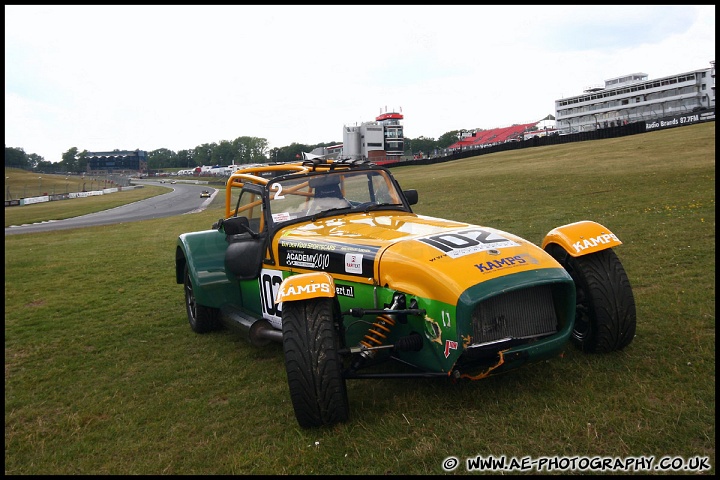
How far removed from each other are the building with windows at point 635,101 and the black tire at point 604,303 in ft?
239

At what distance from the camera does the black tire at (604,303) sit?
15.4ft

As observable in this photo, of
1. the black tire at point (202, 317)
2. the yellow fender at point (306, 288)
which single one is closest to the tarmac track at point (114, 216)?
the black tire at point (202, 317)

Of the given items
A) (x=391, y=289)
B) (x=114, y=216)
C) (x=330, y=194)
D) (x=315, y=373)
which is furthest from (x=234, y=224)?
(x=114, y=216)

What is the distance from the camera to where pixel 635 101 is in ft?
290

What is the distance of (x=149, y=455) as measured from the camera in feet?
12.6

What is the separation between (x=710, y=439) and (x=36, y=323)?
25.2 feet

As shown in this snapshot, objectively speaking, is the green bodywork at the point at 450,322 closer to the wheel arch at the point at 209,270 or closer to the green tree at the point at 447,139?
the wheel arch at the point at 209,270

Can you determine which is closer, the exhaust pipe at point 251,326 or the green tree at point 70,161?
the exhaust pipe at point 251,326

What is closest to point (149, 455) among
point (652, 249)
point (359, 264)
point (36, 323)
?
point (359, 264)

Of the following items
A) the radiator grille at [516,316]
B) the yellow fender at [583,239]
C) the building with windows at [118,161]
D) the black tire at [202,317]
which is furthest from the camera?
the building with windows at [118,161]

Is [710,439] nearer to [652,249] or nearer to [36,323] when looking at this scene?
[652,249]

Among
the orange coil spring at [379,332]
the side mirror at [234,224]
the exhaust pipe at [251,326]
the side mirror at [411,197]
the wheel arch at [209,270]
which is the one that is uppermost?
the side mirror at [411,197]

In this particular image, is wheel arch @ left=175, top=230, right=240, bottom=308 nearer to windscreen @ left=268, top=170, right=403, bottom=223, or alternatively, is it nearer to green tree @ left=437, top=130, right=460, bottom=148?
windscreen @ left=268, top=170, right=403, bottom=223

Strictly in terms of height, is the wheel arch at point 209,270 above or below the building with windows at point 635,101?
below
